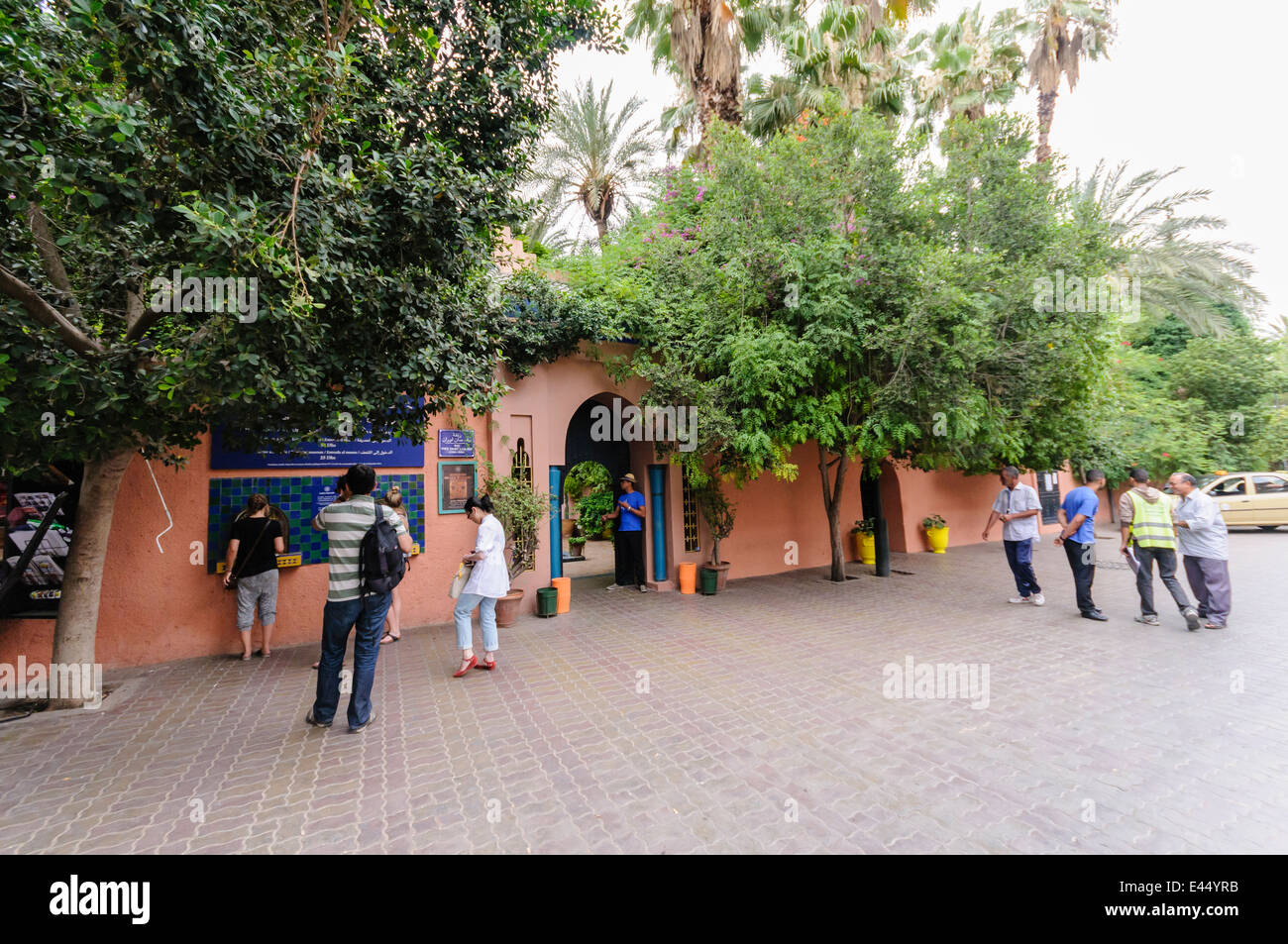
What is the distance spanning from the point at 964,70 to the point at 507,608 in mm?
16047

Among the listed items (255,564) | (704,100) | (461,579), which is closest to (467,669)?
(461,579)

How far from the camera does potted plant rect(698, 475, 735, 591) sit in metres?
10.2

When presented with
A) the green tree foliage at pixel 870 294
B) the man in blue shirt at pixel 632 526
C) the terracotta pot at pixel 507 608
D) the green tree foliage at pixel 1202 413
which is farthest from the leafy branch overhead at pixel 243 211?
the green tree foliage at pixel 1202 413

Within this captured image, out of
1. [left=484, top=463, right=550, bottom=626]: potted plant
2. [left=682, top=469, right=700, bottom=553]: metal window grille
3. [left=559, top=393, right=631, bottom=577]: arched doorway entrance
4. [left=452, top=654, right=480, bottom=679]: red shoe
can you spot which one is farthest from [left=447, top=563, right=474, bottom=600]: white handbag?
[left=682, top=469, right=700, bottom=553]: metal window grille

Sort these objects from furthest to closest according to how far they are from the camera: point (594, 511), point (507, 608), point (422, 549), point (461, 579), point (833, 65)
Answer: point (594, 511)
point (833, 65)
point (507, 608)
point (422, 549)
point (461, 579)

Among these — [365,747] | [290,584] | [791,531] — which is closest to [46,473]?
[290,584]

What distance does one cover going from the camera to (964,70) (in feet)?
43.3

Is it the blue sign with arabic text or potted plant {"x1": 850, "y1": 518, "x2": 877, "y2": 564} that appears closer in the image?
the blue sign with arabic text

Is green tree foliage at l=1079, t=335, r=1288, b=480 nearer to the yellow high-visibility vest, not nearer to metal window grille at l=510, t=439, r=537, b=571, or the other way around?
the yellow high-visibility vest

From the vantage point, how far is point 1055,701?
477 centimetres

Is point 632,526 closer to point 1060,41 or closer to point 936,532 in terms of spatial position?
point 936,532

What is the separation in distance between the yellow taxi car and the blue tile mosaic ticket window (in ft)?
72.4
